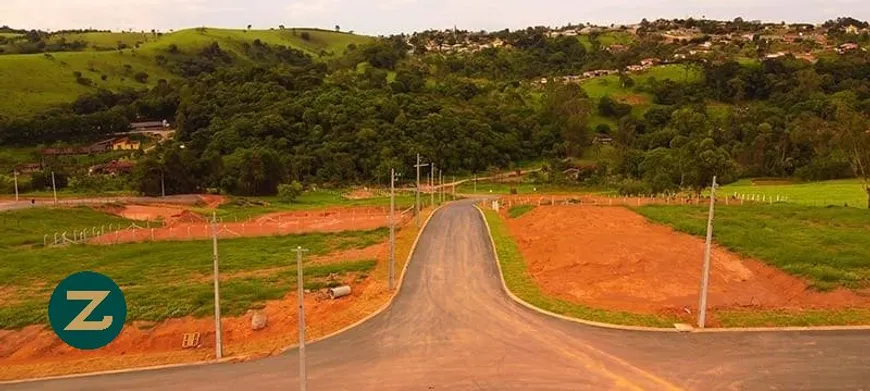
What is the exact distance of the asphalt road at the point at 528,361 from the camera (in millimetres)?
19062

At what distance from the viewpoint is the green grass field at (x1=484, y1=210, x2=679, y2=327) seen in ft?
80.0

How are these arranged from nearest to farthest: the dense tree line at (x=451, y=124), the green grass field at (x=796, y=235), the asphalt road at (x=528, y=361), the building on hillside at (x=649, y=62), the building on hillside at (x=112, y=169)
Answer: the asphalt road at (x=528, y=361)
the green grass field at (x=796, y=235)
the dense tree line at (x=451, y=124)
the building on hillside at (x=112, y=169)
the building on hillside at (x=649, y=62)

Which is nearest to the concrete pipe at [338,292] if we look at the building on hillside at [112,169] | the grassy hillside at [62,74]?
the building on hillside at [112,169]

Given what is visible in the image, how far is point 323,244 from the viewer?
4472 cm

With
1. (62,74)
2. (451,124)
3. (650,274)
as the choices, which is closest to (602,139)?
(451,124)

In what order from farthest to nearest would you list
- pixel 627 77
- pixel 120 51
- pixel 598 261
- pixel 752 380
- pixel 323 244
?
pixel 120 51
pixel 627 77
pixel 323 244
pixel 598 261
pixel 752 380

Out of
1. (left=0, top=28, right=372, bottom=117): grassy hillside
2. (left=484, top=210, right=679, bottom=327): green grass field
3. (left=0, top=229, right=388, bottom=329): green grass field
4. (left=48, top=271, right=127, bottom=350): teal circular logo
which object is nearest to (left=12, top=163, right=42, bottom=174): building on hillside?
(left=0, top=28, right=372, bottom=117): grassy hillside

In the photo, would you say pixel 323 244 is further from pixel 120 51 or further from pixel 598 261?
pixel 120 51

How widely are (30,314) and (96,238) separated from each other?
2376 centimetres

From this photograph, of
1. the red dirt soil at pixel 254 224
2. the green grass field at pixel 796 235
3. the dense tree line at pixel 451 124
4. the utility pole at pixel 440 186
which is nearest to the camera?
the green grass field at pixel 796 235

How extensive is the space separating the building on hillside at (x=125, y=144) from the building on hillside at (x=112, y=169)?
1540 centimetres

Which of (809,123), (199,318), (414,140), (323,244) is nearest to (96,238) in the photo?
(323,244)

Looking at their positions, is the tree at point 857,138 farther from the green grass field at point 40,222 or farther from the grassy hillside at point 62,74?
the grassy hillside at point 62,74

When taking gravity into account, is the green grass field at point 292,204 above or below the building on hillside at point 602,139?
below
